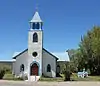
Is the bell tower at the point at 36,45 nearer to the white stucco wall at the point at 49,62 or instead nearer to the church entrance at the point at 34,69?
the church entrance at the point at 34,69

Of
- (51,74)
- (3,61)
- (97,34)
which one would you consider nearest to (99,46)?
(97,34)

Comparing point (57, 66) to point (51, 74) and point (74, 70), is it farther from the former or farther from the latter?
point (74, 70)

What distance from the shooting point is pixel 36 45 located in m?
53.3

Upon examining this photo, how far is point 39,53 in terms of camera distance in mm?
53312

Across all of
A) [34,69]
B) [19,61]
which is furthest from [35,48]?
[19,61]

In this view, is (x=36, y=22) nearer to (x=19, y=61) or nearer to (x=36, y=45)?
(x=36, y=45)

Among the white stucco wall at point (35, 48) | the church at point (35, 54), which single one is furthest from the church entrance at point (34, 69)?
the white stucco wall at point (35, 48)

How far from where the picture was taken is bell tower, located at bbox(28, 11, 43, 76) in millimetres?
53312

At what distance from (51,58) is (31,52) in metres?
4.00

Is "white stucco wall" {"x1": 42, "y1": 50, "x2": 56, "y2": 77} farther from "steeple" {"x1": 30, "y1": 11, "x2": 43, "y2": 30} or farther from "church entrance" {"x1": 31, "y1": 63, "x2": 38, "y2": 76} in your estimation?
"steeple" {"x1": 30, "y1": 11, "x2": 43, "y2": 30}

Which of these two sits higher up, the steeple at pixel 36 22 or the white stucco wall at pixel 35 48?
the steeple at pixel 36 22

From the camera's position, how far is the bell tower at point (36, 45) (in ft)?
175

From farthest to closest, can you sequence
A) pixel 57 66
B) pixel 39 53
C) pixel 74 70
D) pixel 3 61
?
pixel 74 70 → pixel 3 61 → pixel 57 66 → pixel 39 53

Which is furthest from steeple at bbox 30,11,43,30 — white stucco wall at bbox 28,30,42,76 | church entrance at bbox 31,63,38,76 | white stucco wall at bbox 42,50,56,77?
church entrance at bbox 31,63,38,76
